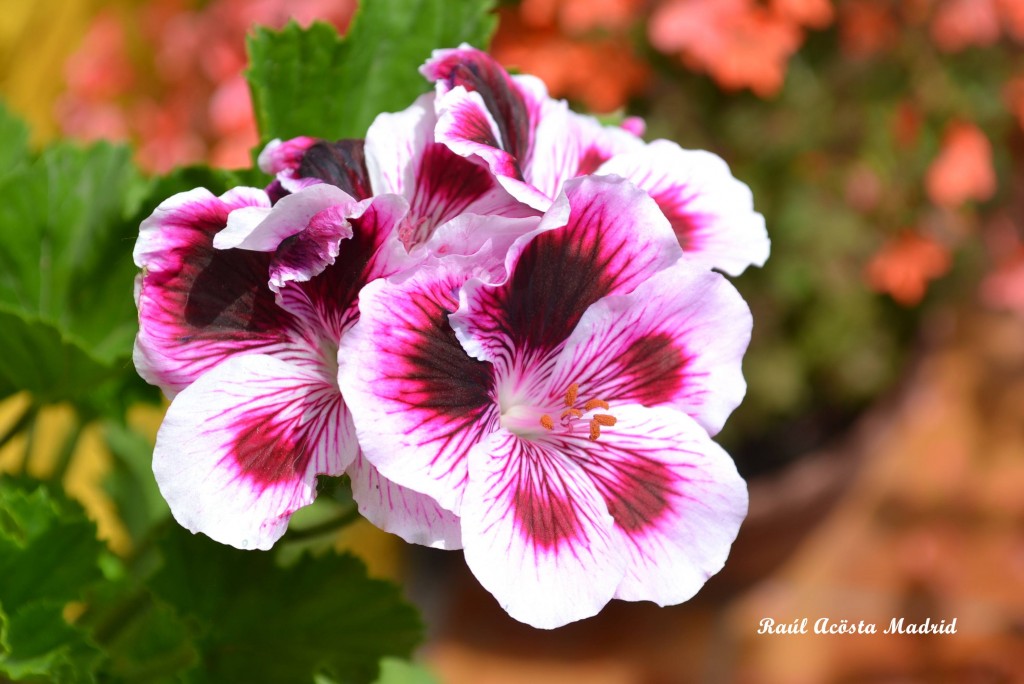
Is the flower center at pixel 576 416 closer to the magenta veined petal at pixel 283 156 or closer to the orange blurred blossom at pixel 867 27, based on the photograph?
the magenta veined petal at pixel 283 156

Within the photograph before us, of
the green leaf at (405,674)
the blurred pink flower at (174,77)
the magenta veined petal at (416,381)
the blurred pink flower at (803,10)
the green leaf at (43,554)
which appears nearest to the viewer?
the magenta veined petal at (416,381)

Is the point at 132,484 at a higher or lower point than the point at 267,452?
lower

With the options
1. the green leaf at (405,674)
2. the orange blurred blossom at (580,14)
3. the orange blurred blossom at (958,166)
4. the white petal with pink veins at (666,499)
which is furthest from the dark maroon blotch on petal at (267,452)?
the orange blurred blossom at (958,166)

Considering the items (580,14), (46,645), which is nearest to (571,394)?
(46,645)

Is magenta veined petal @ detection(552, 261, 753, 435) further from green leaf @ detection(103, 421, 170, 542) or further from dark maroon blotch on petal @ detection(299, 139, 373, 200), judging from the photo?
green leaf @ detection(103, 421, 170, 542)

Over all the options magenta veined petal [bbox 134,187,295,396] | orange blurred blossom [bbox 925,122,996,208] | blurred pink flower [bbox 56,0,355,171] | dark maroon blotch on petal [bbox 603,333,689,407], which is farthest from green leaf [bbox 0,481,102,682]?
orange blurred blossom [bbox 925,122,996,208]

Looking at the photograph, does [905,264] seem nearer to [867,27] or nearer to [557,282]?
[867,27]

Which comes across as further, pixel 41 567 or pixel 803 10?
pixel 803 10
